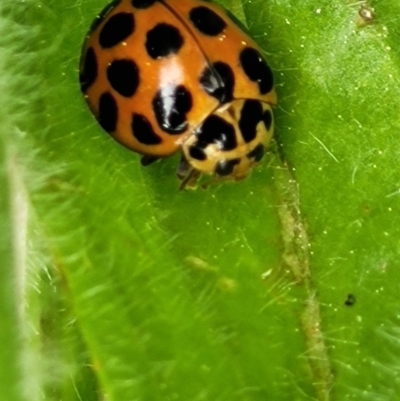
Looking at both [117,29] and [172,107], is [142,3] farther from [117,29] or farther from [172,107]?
[172,107]

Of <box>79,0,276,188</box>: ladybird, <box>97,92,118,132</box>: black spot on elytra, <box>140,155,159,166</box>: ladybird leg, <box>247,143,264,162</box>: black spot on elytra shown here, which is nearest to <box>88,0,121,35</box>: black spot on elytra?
<box>79,0,276,188</box>: ladybird

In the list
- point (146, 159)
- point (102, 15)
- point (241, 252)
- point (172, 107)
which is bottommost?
point (241, 252)

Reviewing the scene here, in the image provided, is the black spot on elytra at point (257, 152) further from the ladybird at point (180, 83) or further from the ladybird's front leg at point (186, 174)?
the ladybird's front leg at point (186, 174)

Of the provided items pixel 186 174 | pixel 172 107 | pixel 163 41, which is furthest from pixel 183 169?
pixel 163 41

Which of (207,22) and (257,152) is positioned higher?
(207,22)

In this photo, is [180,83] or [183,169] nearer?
[180,83]
